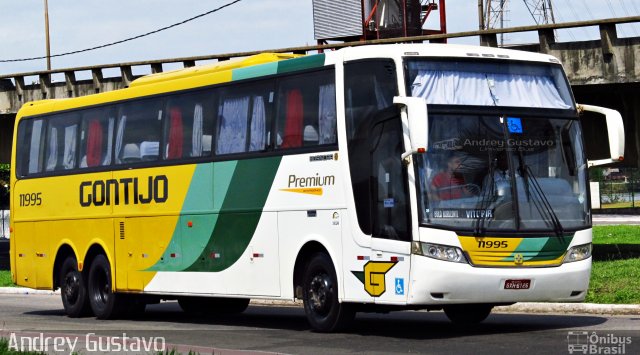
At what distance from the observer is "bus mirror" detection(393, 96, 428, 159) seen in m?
14.3

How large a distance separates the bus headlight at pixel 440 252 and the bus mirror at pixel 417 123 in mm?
1053

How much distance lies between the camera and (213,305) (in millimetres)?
21500

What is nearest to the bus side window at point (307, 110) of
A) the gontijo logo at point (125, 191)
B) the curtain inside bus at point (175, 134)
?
the curtain inside bus at point (175, 134)

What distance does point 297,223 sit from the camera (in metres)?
16.8

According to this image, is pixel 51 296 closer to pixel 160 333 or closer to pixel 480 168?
pixel 160 333

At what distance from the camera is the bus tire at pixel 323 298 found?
15977mm

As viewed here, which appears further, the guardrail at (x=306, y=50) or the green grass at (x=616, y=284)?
the guardrail at (x=306, y=50)

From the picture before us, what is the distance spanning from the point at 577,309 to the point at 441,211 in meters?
5.07

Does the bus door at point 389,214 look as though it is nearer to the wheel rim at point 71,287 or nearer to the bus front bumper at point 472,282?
the bus front bumper at point 472,282

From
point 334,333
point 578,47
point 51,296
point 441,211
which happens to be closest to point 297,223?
point 334,333

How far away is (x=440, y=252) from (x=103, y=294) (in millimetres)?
8667

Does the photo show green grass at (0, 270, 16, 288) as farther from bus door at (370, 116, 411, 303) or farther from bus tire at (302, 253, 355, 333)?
bus door at (370, 116, 411, 303)

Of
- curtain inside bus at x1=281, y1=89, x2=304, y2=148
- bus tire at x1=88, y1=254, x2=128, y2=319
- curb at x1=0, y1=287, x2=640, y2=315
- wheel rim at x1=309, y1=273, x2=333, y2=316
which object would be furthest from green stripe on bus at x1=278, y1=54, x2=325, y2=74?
bus tire at x1=88, y1=254, x2=128, y2=319

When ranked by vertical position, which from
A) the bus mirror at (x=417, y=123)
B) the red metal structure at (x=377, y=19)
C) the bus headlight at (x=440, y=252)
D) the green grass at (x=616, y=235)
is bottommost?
the green grass at (x=616, y=235)
